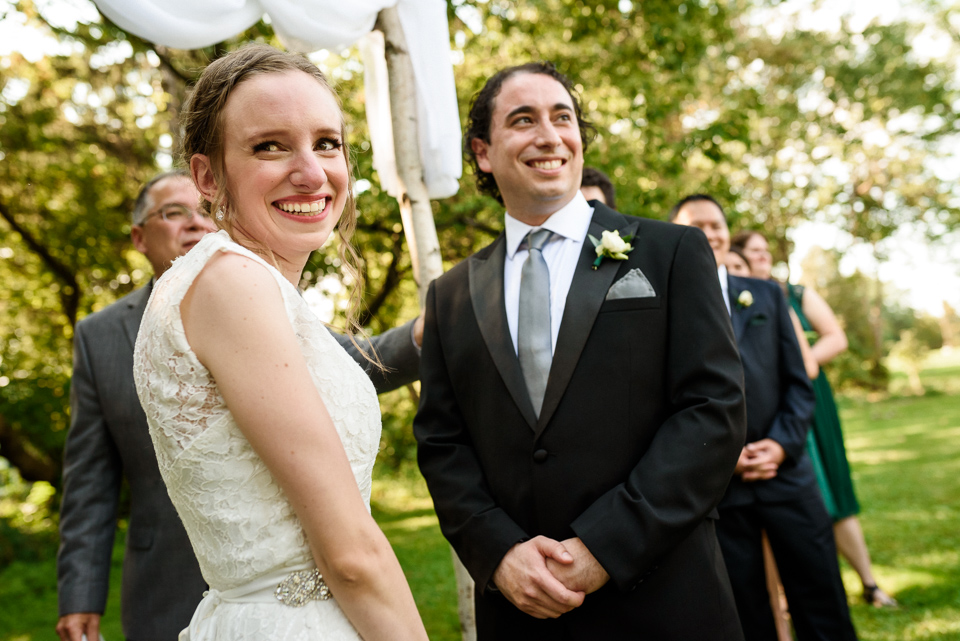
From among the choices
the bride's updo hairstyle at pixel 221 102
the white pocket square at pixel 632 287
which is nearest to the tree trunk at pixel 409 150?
the white pocket square at pixel 632 287

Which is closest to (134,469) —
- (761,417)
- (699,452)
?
(699,452)

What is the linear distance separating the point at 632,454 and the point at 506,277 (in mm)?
771

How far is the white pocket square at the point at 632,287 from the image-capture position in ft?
7.11

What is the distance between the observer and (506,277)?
248cm

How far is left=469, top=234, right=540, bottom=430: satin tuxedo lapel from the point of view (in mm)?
2186

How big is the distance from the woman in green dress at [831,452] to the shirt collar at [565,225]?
2.86 meters

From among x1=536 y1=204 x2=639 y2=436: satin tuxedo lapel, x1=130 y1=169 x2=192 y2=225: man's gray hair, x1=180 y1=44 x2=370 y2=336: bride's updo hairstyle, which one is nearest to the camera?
x1=180 y1=44 x2=370 y2=336: bride's updo hairstyle

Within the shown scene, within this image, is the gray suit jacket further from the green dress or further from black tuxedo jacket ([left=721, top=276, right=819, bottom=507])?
the green dress

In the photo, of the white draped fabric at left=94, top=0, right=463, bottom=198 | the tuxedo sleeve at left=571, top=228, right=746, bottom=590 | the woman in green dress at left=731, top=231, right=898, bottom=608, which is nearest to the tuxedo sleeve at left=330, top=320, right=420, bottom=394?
the white draped fabric at left=94, top=0, right=463, bottom=198

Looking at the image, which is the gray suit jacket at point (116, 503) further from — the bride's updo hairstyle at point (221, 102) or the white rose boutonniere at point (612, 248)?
the bride's updo hairstyle at point (221, 102)

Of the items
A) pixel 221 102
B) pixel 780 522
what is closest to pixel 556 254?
pixel 221 102

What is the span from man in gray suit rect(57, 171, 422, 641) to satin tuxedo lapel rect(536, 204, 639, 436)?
0.89m

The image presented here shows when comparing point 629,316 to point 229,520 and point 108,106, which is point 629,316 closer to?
point 229,520

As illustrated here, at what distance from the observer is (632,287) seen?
2180 millimetres
